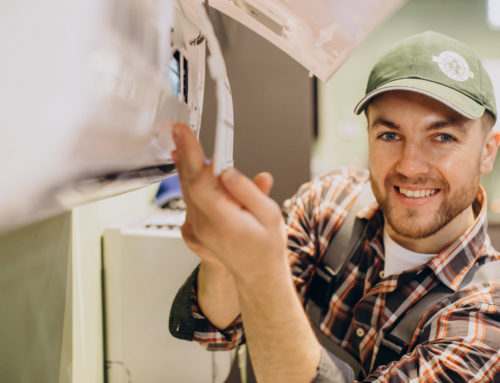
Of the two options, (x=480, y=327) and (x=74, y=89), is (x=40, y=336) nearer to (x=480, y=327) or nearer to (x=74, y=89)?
(x=74, y=89)

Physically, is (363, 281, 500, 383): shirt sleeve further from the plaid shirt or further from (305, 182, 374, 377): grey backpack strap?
(305, 182, 374, 377): grey backpack strap

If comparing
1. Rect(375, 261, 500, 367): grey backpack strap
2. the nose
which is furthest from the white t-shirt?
the nose

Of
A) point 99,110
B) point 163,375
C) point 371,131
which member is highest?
point 371,131

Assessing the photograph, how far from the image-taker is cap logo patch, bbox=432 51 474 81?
0.82m

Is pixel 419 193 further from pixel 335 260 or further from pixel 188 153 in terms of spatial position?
pixel 188 153

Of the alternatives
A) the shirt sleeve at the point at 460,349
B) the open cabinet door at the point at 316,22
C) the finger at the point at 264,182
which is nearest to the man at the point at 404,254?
the shirt sleeve at the point at 460,349

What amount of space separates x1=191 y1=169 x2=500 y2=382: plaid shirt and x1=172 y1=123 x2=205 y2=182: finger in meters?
0.53

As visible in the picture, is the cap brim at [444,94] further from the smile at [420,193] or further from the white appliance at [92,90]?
the white appliance at [92,90]

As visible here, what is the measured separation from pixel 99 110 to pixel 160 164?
0.20 meters

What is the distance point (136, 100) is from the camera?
12.5 inches

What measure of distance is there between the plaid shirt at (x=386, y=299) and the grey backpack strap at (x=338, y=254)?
0.06 ft

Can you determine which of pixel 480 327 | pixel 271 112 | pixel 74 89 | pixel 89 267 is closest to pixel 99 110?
pixel 74 89

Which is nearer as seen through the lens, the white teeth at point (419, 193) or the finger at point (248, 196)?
the finger at point (248, 196)

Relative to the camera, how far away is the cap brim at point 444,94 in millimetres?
767
